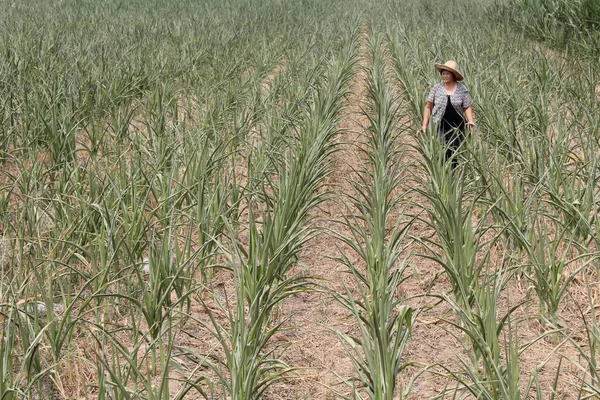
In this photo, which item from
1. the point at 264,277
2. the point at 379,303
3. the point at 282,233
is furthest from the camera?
the point at 282,233

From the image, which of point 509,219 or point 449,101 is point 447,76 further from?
point 509,219

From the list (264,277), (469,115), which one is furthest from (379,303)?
(469,115)

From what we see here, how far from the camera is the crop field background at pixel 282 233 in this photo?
225cm

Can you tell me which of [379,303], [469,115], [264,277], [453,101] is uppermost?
[453,101]

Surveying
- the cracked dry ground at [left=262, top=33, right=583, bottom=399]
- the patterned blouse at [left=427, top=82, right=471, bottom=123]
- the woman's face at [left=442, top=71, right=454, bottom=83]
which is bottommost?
the cracked dry ground at [left=262, top=33, right=583, bottom=399]

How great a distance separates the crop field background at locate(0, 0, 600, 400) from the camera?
225 centimetres

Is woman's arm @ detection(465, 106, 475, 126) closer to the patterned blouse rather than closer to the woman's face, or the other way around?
the patterned blouse

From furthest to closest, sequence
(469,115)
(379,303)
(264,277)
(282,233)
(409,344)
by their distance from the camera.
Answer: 1. (469,115)
2. (282,233)
3. (409,344)
4. (264,277)
5. (379,303)

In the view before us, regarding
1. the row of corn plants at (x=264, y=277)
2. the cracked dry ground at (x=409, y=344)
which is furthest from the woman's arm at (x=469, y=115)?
the cracked dry ground at (x=409, y=344)

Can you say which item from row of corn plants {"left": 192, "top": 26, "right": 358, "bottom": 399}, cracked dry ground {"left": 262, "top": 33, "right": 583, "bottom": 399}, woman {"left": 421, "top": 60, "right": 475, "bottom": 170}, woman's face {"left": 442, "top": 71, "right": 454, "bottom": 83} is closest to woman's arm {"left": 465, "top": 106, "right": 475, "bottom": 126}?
woman {"left": 421, "top": 60, "right": 475, "bottom": 170}

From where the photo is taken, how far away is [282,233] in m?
3.07

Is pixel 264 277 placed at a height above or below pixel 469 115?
below

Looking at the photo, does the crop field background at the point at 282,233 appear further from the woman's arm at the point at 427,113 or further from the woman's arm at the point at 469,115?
the woman's arm at the point at 427,113

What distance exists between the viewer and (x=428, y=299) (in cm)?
321
